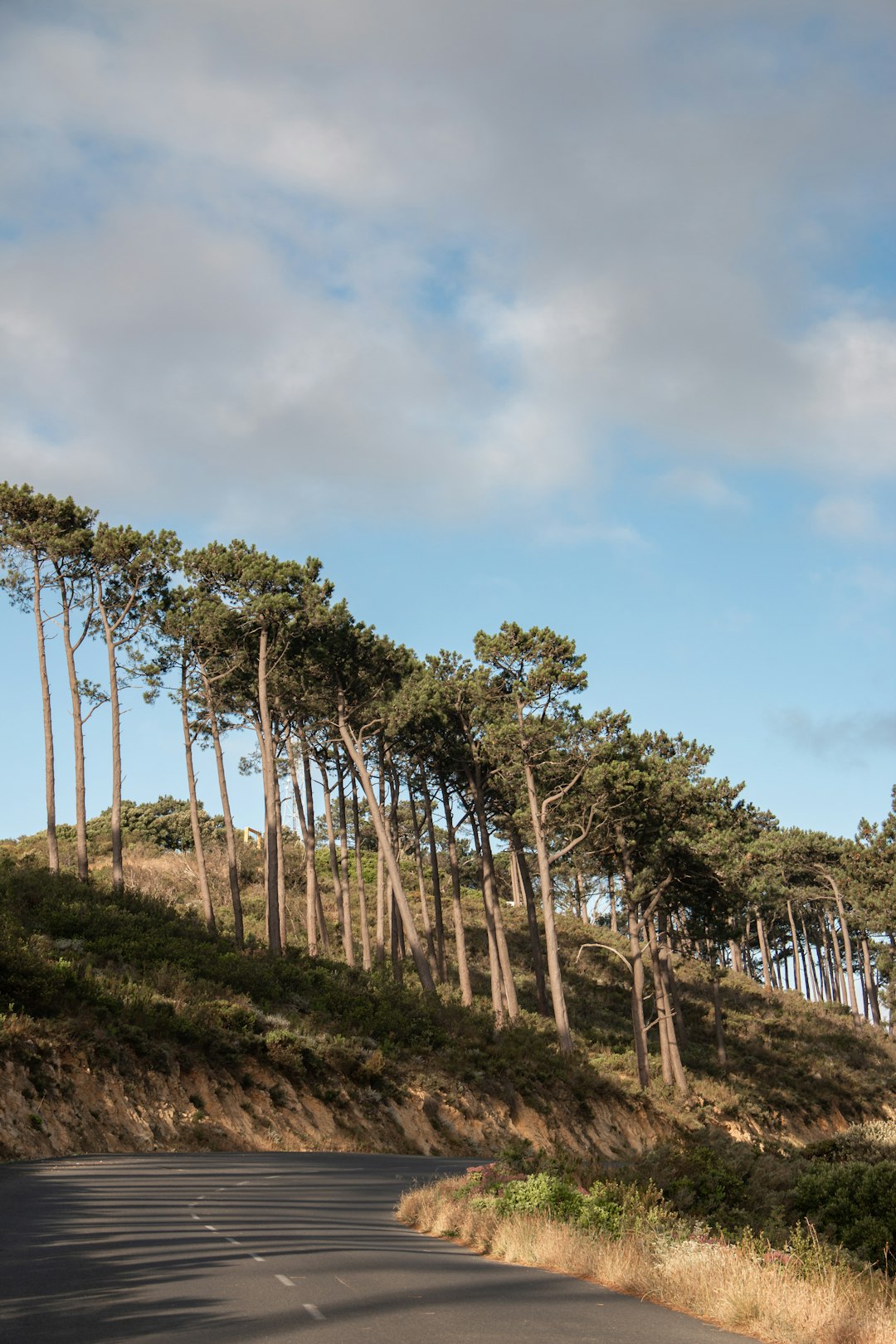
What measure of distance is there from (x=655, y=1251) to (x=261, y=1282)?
3884mm

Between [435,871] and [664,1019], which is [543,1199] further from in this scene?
[435,871]

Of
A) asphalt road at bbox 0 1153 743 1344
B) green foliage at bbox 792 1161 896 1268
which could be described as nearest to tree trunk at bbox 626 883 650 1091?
green foliage at bbox 792 1161 896 1268

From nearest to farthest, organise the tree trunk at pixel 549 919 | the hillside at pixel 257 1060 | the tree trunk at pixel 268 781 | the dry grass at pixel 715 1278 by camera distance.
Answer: the dry grass at pixel 715 1278
the hillside at pixel 257 1060
the tree trunk at pixel 549 919
the tree trunk at pixel 268 781

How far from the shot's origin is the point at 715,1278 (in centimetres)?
893

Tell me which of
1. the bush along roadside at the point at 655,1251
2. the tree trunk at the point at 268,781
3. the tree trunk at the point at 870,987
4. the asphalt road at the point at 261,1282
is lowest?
the tree trunk at the point at 870,987

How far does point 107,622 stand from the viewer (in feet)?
135

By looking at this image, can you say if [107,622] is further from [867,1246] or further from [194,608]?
[867,1246]

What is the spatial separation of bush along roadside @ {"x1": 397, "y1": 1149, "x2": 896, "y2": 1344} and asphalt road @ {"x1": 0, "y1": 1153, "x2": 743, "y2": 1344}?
339mm

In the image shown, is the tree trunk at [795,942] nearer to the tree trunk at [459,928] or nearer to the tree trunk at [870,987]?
the tree trunk at [870,987]

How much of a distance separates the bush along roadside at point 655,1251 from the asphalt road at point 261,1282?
13.3 inches

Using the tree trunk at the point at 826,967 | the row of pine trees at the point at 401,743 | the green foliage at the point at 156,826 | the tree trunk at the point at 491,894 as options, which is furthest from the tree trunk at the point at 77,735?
the tree trunk at the point at 826,967

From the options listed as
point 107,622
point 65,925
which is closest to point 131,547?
point 107,622

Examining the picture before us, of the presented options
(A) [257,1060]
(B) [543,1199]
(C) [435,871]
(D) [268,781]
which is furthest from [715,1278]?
(C) [435,871]

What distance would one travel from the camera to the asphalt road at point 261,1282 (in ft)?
23.3
